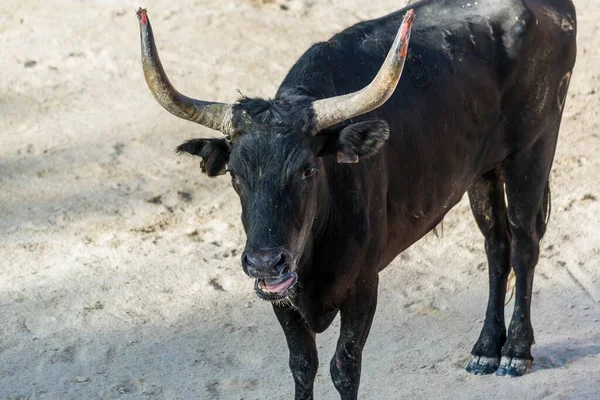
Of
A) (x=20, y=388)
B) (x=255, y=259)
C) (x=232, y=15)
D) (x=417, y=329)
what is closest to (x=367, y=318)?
(x=255, y=259)

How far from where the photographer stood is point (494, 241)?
8.71 meters

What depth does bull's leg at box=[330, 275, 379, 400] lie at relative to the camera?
22.4 feet

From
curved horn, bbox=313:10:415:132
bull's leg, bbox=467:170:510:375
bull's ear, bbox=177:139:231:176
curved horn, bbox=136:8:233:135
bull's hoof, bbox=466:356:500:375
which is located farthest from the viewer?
bull's leg, bbox=467:170:510:375

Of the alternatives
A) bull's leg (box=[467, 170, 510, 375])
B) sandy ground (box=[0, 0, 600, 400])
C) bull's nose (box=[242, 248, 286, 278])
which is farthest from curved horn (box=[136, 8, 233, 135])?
bull's leg (box=[467, 170, 510, 375])

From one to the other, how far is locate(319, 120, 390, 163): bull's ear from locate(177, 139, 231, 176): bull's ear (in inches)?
23.2

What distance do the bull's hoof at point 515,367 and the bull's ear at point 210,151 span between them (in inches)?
118

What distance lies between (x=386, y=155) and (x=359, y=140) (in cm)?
88

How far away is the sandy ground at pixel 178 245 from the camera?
27.5 ft

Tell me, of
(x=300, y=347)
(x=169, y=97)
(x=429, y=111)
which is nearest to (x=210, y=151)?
(x=169, y=97)

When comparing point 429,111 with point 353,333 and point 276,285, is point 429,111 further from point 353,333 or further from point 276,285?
point 276,285

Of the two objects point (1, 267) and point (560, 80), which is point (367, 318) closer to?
point (560, 80)

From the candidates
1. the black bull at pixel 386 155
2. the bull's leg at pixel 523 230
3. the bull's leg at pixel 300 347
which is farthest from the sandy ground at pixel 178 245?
the bull's leg at pixel 300 347

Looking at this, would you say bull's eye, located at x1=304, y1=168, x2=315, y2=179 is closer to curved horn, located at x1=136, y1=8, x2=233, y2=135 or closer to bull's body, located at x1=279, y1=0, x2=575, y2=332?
bull's body, located at x1=279, y1=0, x2=575, y2=332

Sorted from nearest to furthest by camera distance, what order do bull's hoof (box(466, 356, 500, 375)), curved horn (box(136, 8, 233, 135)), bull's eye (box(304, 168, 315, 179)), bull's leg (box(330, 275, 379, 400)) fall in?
curved horn (box(136, 8, 233, 135)) < bull's eye (box(304, 168, 315, 179)) < bull's leg (box(330, 275, 379, 400)) < bull's hoof (box(466, 356, 500, 375))
